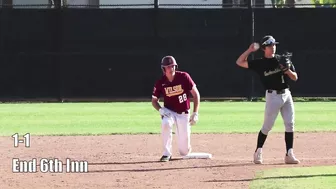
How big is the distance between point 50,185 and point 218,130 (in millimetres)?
7591

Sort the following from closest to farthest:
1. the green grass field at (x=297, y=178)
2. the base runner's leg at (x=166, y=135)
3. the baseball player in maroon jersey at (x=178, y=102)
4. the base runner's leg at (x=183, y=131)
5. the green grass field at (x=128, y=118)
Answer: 1. the green grass field at (x=297, y=178)
2. the base runner's leg at (x=166, y=135)
3. the baseball player in maroon jersey at (x=178, y=102)
4. the base runner's leg at (x=183, y=131)
5. the green grass field at (x=128, y=118)

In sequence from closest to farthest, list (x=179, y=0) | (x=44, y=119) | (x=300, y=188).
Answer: (x=300, y=188)
(x=44, y=119)
(x=179, y=0)

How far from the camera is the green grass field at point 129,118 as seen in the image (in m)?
16.6

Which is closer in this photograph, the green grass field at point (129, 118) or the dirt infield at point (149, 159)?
Result: the dirt infield at point (149, 159)

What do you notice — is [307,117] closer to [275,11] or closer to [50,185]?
[275,11]

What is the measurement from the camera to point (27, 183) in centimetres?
934

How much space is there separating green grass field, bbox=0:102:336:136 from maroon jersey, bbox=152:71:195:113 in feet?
13.9

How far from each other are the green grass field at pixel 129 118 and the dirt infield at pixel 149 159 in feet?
4.28

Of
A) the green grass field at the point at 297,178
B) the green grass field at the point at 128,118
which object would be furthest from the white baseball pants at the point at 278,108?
the green grass field at the point at 128,118

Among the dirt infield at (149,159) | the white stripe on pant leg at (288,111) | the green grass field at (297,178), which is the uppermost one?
the white stripe on pant leg at (288,111)

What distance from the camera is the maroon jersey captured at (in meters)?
11.7

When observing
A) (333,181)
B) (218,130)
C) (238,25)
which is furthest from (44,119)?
(333,181)

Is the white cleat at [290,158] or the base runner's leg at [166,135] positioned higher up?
the base runner's leg at [166,135]

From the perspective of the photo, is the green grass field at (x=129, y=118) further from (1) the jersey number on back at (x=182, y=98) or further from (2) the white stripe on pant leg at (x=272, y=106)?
(2) the white stripe on pant leg at (x=272, y=106)
